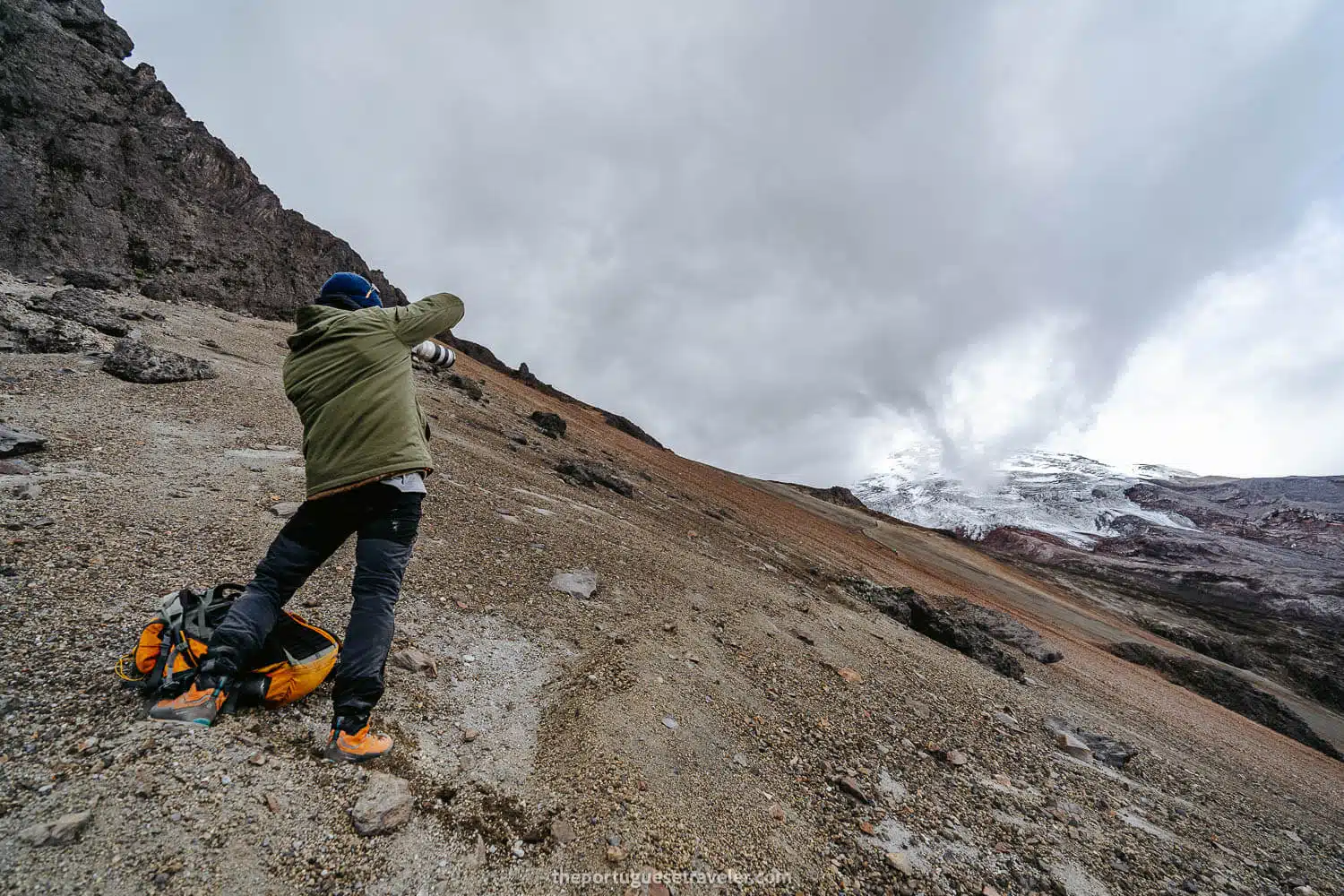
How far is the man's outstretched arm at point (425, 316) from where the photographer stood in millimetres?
2775

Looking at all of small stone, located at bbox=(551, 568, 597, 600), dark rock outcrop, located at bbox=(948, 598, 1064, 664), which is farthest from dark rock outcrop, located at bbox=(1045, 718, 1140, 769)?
small stone, located at bbox=(551, 568, 597, 600)

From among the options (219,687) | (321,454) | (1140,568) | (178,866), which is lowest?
(178,866)

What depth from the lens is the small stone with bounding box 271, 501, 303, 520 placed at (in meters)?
4.80

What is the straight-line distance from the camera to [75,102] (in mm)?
18047

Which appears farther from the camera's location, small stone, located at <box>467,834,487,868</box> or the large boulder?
the large boulder

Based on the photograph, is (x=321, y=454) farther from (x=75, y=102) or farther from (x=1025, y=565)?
(x=1025, y=565)

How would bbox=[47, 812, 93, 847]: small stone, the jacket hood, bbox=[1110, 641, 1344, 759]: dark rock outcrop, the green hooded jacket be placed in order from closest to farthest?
bbox=[47, 812, 93, 847]: small stone
the green hooded jacket
the jacket hood
bbox=[1110, 641, 1344, 759]: dark rock outcrop

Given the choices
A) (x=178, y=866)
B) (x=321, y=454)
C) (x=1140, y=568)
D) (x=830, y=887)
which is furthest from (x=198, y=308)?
(x=1140, y=568)

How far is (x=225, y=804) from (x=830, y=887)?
2.59 m

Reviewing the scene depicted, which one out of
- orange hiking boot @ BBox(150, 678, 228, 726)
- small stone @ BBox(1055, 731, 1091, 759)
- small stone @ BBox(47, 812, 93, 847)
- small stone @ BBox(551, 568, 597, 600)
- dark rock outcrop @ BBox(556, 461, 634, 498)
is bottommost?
small stone @ BBox(47, 812, 93, 847)

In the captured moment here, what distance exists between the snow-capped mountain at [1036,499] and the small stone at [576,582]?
88289 millimetres

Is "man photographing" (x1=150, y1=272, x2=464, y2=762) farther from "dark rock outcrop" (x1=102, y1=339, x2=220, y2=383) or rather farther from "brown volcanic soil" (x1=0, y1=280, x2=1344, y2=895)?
"dark rock outcrop" (x1=102, y1=339, x2=220, y2=383)

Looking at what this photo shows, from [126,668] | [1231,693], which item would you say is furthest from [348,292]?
[1231,693]

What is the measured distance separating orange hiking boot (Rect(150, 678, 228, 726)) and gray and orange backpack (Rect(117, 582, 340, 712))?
0.15 feet
